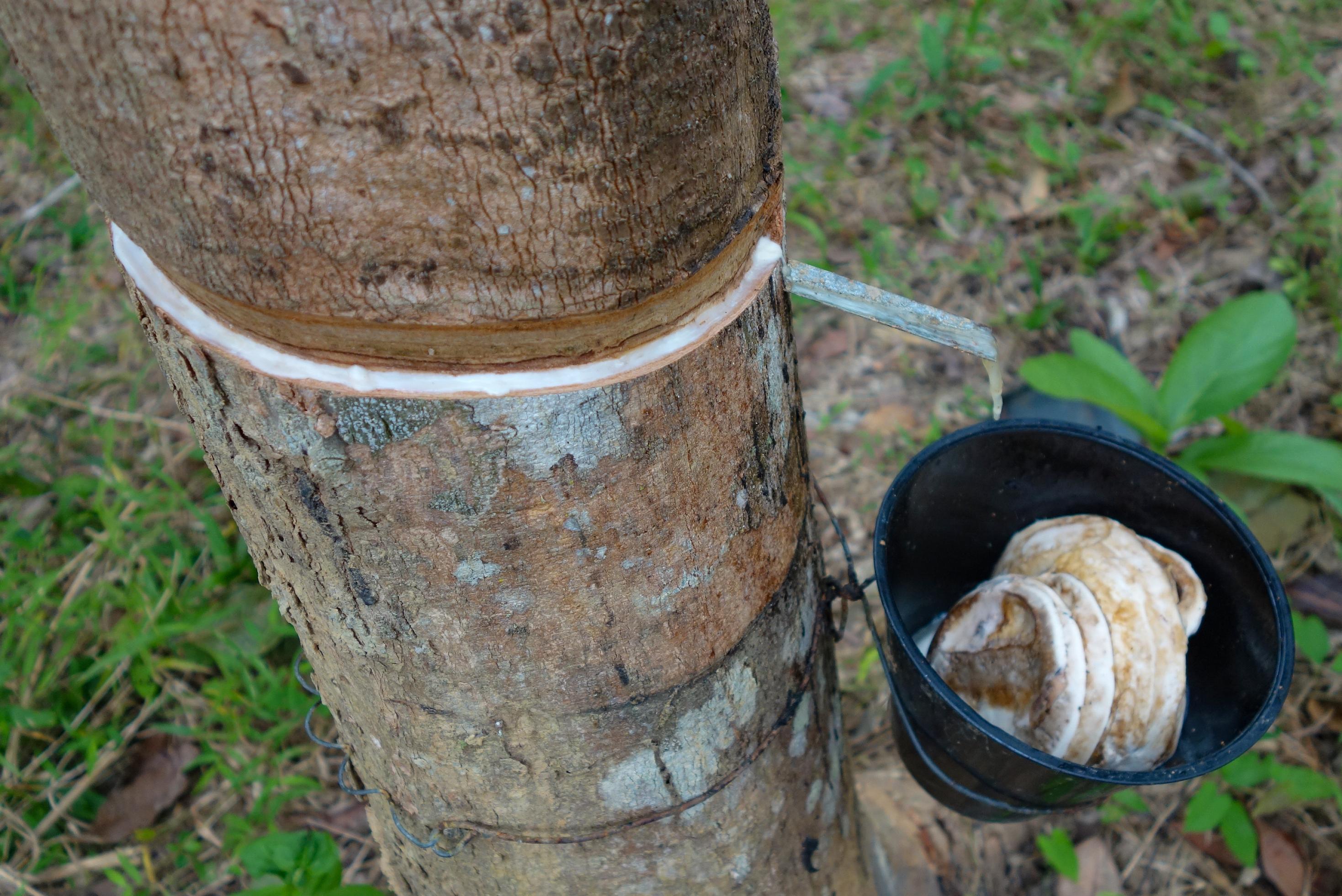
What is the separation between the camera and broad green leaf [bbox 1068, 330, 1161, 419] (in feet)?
7.81

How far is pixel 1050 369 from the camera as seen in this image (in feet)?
7.47

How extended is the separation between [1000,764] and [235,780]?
1695mm

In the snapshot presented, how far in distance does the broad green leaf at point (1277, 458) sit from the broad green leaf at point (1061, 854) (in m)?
1.03

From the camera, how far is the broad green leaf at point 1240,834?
187 cm

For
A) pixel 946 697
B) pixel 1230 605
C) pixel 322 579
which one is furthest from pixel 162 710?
pixel 1230 605

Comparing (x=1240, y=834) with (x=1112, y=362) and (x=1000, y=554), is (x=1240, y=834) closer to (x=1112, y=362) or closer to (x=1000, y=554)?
(x=1000, y=554)

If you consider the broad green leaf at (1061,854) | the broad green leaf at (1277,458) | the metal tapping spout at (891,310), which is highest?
the metal tapping spout at (891,310)

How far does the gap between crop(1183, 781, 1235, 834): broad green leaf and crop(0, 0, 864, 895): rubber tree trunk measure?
1.21 meters

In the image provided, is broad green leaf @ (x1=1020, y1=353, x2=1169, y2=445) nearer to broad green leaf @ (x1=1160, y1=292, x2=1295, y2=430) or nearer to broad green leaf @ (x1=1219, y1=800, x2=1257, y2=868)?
broad green leaf @ (x1=1160, y1=292, x2=1295, y2=430)

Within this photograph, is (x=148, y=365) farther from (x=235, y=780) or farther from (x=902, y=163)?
(x=902, y=163)

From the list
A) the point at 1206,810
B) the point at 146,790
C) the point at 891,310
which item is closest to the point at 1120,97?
the point at 1206,810

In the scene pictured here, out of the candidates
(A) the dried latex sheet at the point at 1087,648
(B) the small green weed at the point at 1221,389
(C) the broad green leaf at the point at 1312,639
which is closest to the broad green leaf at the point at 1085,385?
(B) the small green weed at the point at 1221,389

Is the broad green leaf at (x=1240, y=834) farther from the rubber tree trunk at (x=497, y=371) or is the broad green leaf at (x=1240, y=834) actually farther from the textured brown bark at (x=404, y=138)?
the textured brown bark at (x=404, y=138)

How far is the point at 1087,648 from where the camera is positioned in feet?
4.04
